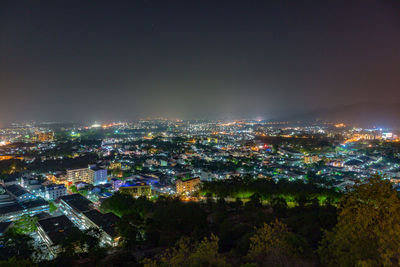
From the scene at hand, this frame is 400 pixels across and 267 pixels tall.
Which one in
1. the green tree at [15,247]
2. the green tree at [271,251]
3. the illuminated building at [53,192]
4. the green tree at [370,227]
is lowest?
the illuminated building at [53,192]

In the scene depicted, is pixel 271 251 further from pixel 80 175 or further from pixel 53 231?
pixel 80 175

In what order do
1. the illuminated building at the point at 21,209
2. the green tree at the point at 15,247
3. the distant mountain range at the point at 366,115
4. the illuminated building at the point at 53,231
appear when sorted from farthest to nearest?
the distant mountain range at the point at 366,115 → the illuminated building at the point at 21,209 → the illuminated building at the point at 53,231 → the green tree at the point at 15,247

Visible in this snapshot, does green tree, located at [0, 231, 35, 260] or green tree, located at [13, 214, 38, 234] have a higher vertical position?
green tree, located at [0, 231, 35, 260]

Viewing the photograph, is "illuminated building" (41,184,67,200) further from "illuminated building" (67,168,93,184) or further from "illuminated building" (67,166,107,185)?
"illuminated building" (67,168,93,184)

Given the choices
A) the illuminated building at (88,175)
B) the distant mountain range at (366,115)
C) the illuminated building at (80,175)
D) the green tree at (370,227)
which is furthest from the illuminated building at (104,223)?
the distant mountain range at (366,115)

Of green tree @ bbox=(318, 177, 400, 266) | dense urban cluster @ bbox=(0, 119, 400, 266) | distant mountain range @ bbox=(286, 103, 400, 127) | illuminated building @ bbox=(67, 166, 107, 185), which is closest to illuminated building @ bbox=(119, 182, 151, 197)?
dense urban cluster @ bbox=(0, 119, 400, 266)

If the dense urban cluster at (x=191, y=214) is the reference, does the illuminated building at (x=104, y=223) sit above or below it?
below

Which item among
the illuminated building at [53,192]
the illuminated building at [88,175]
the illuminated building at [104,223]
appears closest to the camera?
the illuminated building at [104,223]

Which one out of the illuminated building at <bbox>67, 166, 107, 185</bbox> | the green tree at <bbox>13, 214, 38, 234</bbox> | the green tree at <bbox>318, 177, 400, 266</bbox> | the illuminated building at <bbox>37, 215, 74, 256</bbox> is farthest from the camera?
the illuminated building at <bbox>67, 166, 107, 185</bbox>

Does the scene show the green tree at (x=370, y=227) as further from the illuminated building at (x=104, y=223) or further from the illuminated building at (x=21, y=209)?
the illuminated building at (x=21, y=209)
